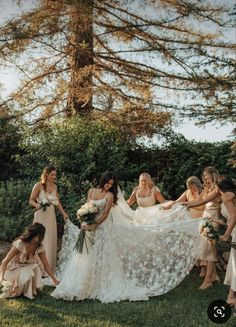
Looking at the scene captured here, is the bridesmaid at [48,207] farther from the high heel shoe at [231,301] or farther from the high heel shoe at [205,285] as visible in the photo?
the high heel shoe at [231,301]

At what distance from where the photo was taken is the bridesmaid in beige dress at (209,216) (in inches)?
316

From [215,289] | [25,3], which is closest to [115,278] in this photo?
[215,289]

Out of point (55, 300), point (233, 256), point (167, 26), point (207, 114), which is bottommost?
point (55, 300)

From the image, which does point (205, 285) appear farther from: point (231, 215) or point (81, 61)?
point (81, 61)

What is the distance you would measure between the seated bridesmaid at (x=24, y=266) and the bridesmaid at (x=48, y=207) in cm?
114

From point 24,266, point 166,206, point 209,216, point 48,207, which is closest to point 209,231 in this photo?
point 209,216

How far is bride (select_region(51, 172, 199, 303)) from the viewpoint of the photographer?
24.4 feet

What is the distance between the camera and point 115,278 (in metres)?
7.61

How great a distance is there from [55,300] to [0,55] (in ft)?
27.1

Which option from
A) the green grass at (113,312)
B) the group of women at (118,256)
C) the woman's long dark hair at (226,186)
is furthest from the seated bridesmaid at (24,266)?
the woman's long dark hair at (226,186)

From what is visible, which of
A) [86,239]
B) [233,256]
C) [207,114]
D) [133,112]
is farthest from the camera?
[133,112]

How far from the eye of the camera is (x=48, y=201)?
28.4 feet

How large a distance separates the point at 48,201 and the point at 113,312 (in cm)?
266

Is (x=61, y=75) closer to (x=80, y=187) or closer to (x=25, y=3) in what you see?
(x=25, y=3)
